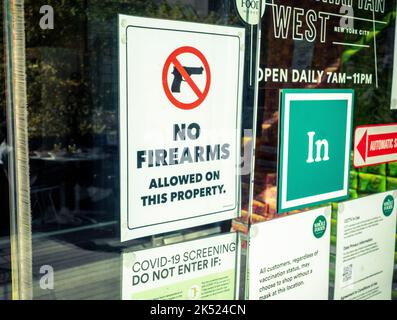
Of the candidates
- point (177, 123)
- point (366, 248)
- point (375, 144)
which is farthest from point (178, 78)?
point (366, 248)

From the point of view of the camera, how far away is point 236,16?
6.12 ft

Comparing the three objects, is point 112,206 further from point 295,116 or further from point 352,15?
point 352,15

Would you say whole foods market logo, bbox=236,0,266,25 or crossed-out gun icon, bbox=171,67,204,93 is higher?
whole foods market logo, bbox=236,0,266,25

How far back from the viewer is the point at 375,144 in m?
2.53

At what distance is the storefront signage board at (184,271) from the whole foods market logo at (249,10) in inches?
31.9

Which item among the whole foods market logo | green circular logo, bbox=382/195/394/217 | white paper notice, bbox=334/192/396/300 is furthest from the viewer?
green circular logo, bbox=382/195/394/217

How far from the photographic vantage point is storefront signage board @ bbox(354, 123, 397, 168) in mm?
2432

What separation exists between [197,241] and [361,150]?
1.04m

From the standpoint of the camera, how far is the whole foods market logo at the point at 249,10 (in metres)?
1.87

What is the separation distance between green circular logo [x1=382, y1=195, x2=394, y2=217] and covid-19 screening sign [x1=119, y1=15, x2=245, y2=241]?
3.51 ft

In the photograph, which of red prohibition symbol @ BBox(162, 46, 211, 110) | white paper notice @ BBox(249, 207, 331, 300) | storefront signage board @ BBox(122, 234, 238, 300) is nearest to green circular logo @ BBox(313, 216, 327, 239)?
white paper notice @ BBox(249, 207, 331, 300)

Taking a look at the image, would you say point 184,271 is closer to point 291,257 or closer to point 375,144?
point 291,257

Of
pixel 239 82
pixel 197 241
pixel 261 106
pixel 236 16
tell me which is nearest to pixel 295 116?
pixel 261 106

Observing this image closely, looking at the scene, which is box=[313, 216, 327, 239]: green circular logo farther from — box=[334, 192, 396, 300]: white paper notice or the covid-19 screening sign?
the covid-19 screening sign
